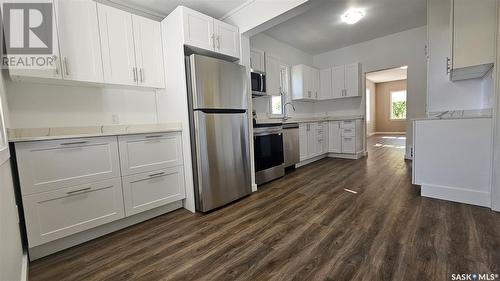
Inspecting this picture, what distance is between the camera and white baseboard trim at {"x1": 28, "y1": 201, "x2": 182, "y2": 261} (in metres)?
1.54

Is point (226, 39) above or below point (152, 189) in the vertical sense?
above

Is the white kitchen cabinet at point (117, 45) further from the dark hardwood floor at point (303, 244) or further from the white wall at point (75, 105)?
the dark hardwood floor at point (303, 244)

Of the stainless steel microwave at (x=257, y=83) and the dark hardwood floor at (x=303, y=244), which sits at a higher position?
the stainless steel microwave at (x=257, y=83)

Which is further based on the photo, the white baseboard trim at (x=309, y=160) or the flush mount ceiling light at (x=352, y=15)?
the white baseboard trim at (x=309, y=160)

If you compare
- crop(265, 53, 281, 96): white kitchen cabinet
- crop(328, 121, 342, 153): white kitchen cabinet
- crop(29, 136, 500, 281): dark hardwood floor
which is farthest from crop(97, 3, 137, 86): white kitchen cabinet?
crop(328, 121, 342, 153): white kitchen cabinet

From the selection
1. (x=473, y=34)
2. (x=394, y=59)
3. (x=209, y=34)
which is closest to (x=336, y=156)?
(x=394, y=59)

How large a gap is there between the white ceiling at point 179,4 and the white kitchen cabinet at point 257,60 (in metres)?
0.88

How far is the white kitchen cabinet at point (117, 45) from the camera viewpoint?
199cm

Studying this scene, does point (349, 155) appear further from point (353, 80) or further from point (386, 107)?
point (386, 107)

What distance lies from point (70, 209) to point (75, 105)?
1034mm

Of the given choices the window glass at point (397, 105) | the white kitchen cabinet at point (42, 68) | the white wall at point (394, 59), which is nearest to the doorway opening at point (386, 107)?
the window glass at point (397, 105)

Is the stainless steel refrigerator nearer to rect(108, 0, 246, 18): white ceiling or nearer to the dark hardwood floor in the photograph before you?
the dark hardwood floor

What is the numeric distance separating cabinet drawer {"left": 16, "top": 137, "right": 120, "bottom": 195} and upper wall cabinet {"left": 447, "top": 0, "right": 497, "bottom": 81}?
3451 millimetres

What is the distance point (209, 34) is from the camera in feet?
7.67
